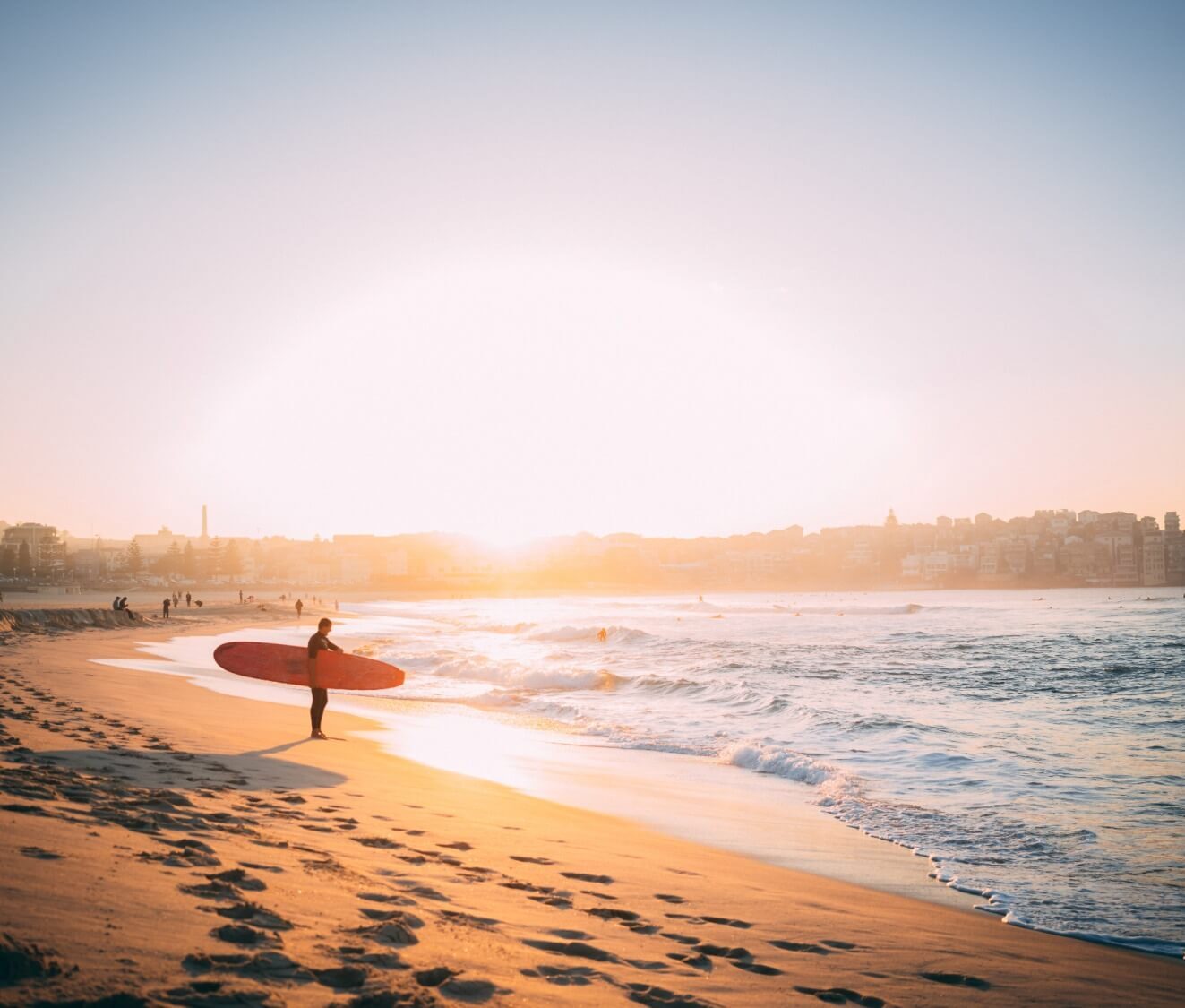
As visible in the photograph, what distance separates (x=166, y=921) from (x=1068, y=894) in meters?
6.26

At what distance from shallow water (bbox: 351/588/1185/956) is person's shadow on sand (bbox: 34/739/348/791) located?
565 centimetres

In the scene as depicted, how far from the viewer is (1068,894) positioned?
6211 millimetres

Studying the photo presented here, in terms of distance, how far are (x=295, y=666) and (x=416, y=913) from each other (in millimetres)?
10833

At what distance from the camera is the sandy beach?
3.07 metres

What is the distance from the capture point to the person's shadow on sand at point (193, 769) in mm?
6743

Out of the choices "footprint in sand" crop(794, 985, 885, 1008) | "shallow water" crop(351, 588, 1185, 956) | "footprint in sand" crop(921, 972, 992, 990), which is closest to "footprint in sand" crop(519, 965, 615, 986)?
"footprint in sand" crop(794, 985, 885, 1008)

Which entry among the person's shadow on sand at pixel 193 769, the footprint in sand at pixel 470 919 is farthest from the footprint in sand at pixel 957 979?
the person's shadow on sand at pixel 193 769

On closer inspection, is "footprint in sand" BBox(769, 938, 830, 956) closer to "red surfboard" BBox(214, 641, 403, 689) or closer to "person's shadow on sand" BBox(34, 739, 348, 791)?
"person's shadow on sand" BBox(34, 739, 348, 791)

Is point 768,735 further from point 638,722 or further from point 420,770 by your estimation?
point 420,770

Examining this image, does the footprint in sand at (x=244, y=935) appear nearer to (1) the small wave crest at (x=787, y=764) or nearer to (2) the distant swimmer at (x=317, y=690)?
(1) the small wave crest at (x=787, y=764)

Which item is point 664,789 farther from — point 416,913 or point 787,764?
point 416,913

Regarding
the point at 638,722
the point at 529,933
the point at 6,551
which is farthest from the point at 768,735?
the point at 6,551

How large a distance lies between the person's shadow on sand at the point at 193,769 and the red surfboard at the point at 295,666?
4.50m

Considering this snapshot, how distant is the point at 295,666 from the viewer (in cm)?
1405
